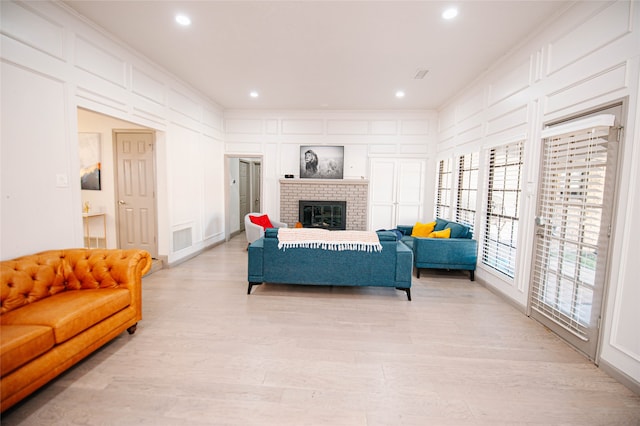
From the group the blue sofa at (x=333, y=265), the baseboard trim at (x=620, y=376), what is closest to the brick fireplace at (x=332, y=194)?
the blue sofa at (x=333, y=265)

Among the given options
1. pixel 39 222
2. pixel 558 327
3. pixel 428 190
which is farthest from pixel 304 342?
pixel 428 190

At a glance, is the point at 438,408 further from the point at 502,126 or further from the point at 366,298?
the point at 502,126

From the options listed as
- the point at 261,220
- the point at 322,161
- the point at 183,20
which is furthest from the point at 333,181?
the point at 183,20

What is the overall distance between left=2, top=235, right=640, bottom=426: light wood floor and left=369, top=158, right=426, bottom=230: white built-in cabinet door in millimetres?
3354

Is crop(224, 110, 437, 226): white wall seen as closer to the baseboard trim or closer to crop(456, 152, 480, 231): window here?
crop(456, 152, 480, 231): window

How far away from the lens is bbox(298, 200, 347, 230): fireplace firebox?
255 inches

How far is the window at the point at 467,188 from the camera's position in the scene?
4414 mm

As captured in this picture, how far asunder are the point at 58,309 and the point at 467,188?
210 inches

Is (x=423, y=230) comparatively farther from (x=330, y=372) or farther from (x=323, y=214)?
(x=330, y=372)

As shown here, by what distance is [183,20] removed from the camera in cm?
295

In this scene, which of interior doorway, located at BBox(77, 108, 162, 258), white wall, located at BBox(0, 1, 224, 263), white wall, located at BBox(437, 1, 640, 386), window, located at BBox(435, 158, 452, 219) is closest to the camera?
white wall, located at BBox(437, 1, 640, 386)

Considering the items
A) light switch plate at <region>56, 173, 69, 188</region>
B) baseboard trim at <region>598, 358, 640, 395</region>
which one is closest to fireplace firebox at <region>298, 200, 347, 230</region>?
light switch plate at <region>56, 173, 69, 188</region>

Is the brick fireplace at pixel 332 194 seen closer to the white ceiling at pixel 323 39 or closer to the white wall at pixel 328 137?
the white wall at pixel 328 137

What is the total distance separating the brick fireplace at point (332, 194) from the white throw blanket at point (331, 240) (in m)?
3.14
